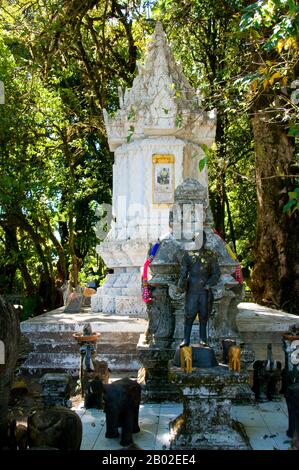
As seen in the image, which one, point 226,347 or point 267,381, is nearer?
point 226,347

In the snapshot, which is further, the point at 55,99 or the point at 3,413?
the point at 55,99

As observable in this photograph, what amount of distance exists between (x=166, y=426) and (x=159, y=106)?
7.82 m

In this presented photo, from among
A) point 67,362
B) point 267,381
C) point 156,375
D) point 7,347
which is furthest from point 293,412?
point 67,362

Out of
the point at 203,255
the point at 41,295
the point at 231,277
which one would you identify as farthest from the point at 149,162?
the point at 41,295

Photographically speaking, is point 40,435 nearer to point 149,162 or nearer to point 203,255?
point 203,255

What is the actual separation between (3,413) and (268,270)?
1002cm

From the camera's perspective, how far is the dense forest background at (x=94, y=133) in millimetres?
13734

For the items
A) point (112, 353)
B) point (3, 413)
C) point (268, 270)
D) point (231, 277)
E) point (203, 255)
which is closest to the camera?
point (3, 413)

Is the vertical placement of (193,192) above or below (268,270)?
above

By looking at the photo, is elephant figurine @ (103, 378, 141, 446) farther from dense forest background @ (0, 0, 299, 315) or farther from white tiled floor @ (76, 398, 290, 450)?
dense forest background @ (0, 0, 299, 315)

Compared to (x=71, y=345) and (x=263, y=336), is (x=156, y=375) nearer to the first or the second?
(x=71, y=345)

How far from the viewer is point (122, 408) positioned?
5633 mm

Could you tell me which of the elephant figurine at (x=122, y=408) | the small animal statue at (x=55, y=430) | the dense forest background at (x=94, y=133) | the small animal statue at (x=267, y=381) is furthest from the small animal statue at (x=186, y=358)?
the dense forest background at (x=94, y=133)
